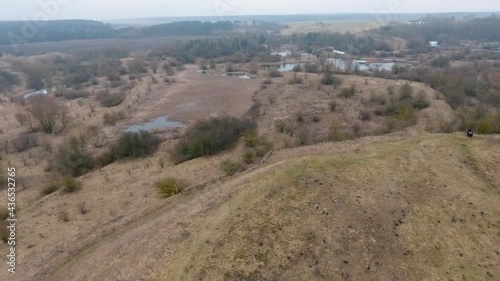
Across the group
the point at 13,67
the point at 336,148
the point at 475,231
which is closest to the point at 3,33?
the point at 13,67

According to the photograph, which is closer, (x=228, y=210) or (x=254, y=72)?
(x=228, y=210)

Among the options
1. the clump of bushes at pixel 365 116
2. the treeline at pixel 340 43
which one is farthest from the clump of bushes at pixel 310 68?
the treeline at pixel 340 43

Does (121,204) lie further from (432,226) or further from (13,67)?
(13,67)

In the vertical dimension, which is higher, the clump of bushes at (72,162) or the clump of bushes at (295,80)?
A: the clump of bushes at (72,162)

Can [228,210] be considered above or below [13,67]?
above

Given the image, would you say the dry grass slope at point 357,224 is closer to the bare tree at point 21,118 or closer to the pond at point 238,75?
the bare tree at point 21,118

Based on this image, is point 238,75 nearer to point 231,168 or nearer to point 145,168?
point 145,168
